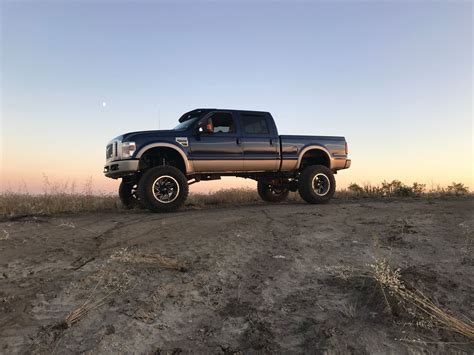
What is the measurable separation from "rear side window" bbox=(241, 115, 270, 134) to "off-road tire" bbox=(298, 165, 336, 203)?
4.69ft

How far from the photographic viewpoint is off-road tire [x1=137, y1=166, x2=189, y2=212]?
26.3 ft

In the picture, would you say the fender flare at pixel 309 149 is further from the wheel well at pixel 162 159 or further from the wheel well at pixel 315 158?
the wheel well at pixel 162 159

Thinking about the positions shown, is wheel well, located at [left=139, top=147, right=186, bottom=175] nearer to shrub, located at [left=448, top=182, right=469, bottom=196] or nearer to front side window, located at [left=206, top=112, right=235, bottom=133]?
front side window, located at [left=206, top=112, right=235, bottom=133]

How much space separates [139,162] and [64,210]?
2.34 metres

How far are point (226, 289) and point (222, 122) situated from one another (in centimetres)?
642

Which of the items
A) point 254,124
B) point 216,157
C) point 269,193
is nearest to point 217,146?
point 216,157

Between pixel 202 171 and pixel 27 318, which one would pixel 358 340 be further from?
pixel 202 171

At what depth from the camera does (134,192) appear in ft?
31.7

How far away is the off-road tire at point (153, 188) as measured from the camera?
802 centimetres

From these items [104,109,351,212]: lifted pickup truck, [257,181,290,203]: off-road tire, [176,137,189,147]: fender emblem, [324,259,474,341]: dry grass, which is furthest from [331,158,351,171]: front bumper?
[324,259,474,341]: dry grass

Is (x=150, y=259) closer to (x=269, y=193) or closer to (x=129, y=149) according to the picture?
(x=129, y=149)

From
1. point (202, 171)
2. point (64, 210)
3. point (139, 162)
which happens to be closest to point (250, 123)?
point (202, 171)

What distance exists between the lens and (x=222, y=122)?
9.55 m

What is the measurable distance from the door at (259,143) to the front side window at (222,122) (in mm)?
270
